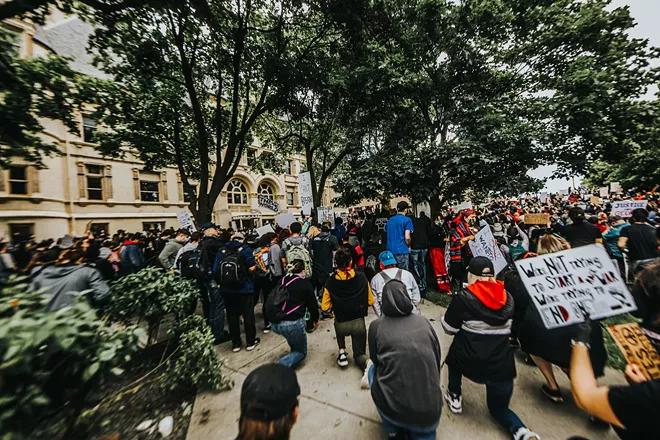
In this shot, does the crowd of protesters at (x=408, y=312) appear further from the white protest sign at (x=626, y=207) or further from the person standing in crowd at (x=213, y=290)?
the white protest sign at (x=626, y=207)

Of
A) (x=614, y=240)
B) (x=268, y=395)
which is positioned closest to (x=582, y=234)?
(x=614, y=240)

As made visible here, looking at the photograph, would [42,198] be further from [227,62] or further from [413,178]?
[413,178]

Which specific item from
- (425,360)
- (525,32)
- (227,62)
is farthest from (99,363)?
(525,32)

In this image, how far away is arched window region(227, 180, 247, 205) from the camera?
89.8ft

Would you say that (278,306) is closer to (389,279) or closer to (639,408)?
(389,279)

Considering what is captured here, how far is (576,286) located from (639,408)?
0.94 metres

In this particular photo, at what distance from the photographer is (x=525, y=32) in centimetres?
765

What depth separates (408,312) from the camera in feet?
7.15

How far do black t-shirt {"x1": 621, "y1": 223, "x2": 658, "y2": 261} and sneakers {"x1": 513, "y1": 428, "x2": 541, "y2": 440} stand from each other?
16.4ft

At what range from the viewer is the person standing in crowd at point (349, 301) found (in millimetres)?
3551

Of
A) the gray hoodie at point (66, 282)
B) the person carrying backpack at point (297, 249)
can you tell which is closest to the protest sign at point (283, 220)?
the person carrying backpack at point (297, 249)

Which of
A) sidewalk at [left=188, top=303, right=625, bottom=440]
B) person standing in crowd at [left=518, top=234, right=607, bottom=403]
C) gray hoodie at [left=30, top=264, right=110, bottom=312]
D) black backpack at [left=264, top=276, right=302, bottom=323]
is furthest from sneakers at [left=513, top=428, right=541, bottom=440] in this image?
gray hoodie at [left=30, top=264, right=110, bottom=312]

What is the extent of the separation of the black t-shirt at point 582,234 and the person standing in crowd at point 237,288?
646 centimetres

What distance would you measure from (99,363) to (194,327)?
196 cm
